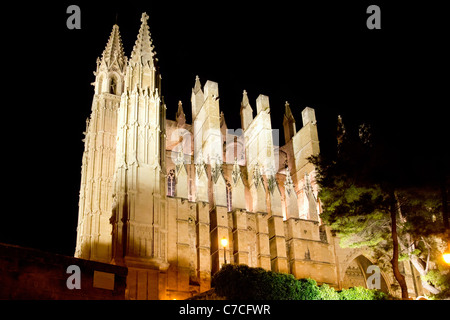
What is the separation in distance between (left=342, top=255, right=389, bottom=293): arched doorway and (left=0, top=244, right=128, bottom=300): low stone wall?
69.2 feet

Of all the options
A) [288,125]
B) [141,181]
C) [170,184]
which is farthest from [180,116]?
[141,181]

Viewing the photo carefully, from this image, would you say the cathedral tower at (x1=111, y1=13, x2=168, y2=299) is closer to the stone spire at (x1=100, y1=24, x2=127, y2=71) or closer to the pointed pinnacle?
the pointed pinnacle

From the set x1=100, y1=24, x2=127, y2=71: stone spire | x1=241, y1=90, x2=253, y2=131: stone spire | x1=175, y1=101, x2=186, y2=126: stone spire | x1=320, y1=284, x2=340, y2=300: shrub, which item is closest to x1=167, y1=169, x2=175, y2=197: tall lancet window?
x1=175, y1=101, x2=186, y2=126: stone spire

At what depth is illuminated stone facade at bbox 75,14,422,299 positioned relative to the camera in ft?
77.1

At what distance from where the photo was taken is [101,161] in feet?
98.5

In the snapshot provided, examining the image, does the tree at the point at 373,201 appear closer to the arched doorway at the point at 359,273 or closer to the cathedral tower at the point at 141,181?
the cathedral tower at the point at 141,181

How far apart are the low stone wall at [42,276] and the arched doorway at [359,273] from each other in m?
21.1

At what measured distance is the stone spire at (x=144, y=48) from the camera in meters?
28.2

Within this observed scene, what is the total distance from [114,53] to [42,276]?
79.6 feet

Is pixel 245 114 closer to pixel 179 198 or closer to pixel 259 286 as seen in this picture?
pixel 179 198
